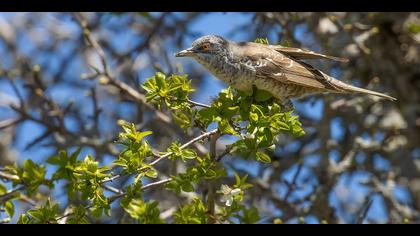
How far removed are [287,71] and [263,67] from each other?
8.4 inches

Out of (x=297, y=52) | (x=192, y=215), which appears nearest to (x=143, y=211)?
(x=192, y=215)

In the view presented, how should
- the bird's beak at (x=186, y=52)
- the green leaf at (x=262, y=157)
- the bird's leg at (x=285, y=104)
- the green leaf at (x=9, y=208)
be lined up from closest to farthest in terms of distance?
the green leaf at (x=262, y=157) < the green leaf at (x=9, y=208) < the bird's beak at (x=186, y=52) < the bird's leg at (x=285, y=104)

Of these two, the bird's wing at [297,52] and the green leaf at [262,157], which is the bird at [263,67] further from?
the green leaf at [262,157]

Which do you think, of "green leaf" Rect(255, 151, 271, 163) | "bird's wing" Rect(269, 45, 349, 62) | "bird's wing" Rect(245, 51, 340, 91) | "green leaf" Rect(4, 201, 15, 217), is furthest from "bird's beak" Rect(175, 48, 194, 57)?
"green leaf" Rect(4, 201, 15, 217)

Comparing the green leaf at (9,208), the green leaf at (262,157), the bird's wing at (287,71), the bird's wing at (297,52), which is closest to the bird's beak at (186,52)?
the bird's wing at (287,71)

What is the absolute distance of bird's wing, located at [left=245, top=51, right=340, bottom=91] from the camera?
4.27 m

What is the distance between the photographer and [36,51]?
27.9ft

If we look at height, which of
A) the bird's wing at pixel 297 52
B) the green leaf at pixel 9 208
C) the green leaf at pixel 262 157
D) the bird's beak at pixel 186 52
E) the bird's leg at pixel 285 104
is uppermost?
the bird's wing at pixel 297 52

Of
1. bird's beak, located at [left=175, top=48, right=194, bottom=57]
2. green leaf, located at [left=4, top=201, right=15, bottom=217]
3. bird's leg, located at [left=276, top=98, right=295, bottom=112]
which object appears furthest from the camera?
bird's leg, located at [left=276, top=98, right=295, bottom=112]

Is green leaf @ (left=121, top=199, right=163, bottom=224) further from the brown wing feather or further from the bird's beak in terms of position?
the brown wing feather

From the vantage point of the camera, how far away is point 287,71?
14.4ft

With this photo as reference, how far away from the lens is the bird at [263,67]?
4.19 m

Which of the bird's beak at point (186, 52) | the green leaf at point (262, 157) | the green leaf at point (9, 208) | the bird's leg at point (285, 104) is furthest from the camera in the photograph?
the bird's leg at point (285, 104)
